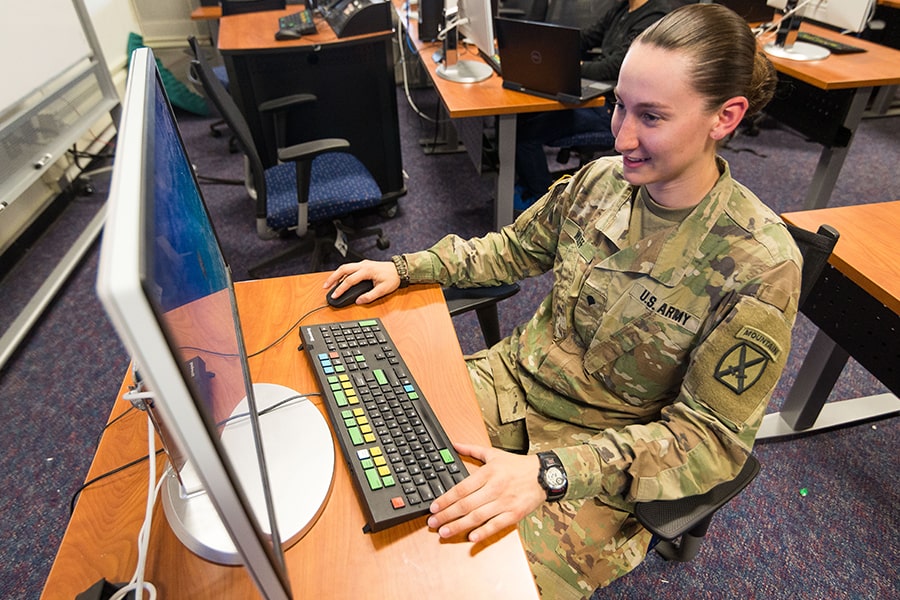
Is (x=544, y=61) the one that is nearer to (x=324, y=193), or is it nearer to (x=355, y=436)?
(x=324, y=193)

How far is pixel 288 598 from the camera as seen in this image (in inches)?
20.8

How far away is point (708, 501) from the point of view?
2.69 ft

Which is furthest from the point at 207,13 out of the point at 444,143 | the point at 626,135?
the point at 626,135

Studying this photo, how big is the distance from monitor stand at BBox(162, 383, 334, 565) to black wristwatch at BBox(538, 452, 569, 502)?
302 millimetres

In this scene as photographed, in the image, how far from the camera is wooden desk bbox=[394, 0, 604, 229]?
6.60ft

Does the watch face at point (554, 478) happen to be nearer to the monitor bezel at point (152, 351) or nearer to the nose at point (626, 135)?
the monitor bezel at point (152, 351)

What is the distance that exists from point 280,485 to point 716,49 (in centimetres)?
86

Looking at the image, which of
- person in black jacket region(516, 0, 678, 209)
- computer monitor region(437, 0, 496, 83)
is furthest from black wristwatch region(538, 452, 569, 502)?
person in black jacket region(516, 0, 678, 209)

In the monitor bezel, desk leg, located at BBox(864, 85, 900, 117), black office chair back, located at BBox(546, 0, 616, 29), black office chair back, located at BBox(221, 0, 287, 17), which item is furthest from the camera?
desk leg, located at BBox(864, 85, 900, 117)

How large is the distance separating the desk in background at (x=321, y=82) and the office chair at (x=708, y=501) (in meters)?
2.05

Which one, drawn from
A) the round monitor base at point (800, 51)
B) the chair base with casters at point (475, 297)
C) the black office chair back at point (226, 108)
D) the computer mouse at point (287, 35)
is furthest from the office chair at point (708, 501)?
the computer mouse at point (287, 35)

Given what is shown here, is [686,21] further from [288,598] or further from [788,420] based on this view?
[788,420]

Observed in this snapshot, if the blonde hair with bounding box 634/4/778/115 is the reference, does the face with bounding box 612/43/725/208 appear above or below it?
below

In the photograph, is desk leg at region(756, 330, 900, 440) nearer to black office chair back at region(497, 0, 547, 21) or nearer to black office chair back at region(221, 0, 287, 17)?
black office chair back at region(497, 0, 547, 21)
